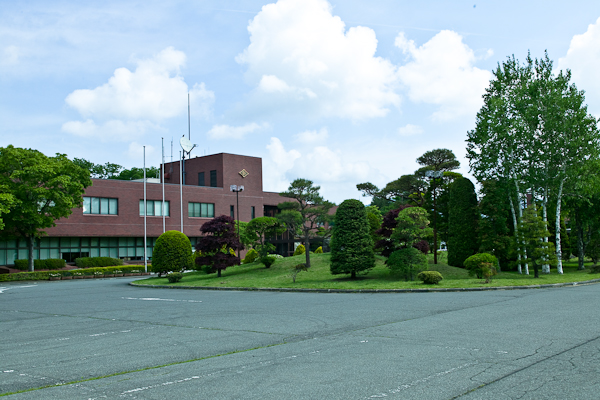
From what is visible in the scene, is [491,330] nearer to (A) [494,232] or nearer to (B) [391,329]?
(B) [391,329]

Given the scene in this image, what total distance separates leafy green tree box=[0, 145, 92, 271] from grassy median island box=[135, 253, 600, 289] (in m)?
13.9

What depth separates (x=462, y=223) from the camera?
31328 millimetres

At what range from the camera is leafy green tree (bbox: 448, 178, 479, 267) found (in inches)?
1218

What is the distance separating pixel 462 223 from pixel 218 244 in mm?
15940

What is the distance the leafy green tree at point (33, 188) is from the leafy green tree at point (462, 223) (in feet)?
100

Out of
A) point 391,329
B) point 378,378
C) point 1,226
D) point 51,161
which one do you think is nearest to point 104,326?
point 391,329

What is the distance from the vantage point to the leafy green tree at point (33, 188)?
39250mm

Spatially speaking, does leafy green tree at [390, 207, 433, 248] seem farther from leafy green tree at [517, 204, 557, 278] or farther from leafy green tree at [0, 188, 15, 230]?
leafy green tree at [0, 188, 15, 230]

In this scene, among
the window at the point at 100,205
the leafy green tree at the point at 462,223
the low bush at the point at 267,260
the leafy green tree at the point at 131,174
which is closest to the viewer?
the leafy green tree at the point at 462,223

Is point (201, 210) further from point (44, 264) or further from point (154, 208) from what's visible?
point (44, 264)

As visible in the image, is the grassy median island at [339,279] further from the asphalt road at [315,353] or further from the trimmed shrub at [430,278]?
the asphalt road at [315,353]

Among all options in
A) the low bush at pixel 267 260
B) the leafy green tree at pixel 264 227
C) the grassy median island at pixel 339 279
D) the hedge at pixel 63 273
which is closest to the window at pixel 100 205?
the hedge at pixel 63 273

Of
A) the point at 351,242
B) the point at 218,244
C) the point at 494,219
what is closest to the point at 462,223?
the point at 494,219

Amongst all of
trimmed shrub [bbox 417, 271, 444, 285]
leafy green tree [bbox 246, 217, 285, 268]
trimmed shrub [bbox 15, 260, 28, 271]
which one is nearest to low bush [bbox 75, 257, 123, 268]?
trimmed shrub [bbox 15, 260, 28, 271]
